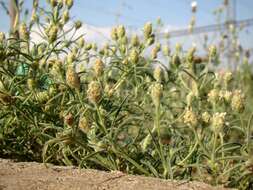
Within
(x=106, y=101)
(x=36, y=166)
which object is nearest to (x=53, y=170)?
(x=36, y=166)

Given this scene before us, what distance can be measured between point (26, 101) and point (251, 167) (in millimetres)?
597

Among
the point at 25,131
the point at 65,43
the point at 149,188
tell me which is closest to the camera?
the point at 149,188

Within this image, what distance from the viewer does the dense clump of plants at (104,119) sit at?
1001 mm

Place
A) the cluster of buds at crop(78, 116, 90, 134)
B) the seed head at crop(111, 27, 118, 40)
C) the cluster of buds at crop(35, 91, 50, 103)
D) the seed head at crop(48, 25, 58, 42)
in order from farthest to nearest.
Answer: the seed head at crop(111, 27, 118, 40) → the seed head at crop(48, 25, 58, 42) → the cluster of buds at crop(35, 91, 50, 103) → the cluster of buds at crop(78, 116, 90, 134)

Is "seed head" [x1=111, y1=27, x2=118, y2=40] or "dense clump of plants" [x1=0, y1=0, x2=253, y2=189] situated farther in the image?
"seed head" [x1=111, y1=27, x2=118, y2=40]

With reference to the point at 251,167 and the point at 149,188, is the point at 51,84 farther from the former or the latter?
the point at 251,167

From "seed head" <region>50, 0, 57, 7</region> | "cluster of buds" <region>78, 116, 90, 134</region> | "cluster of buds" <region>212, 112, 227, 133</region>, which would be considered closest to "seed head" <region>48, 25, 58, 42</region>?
"seed head" <region>50, 0, 57, 7</region>

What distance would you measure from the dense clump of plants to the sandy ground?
0.04m

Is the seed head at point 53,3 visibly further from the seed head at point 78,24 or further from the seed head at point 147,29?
the seed head at point 147,29

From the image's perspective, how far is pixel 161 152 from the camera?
1.01 m

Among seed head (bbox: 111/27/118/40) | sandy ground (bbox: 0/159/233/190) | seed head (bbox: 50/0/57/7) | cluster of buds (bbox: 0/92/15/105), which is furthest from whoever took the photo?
seed head (bbox: 111/27/118/40)

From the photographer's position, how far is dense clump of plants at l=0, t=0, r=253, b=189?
1.00 meters

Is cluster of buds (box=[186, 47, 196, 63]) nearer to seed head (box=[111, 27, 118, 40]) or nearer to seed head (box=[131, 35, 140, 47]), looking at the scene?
seed head (box=[131, 35, 140, 47])

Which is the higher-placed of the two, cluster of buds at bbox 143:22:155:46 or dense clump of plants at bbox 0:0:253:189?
cluster of buds at bbox 143:22:155:46
